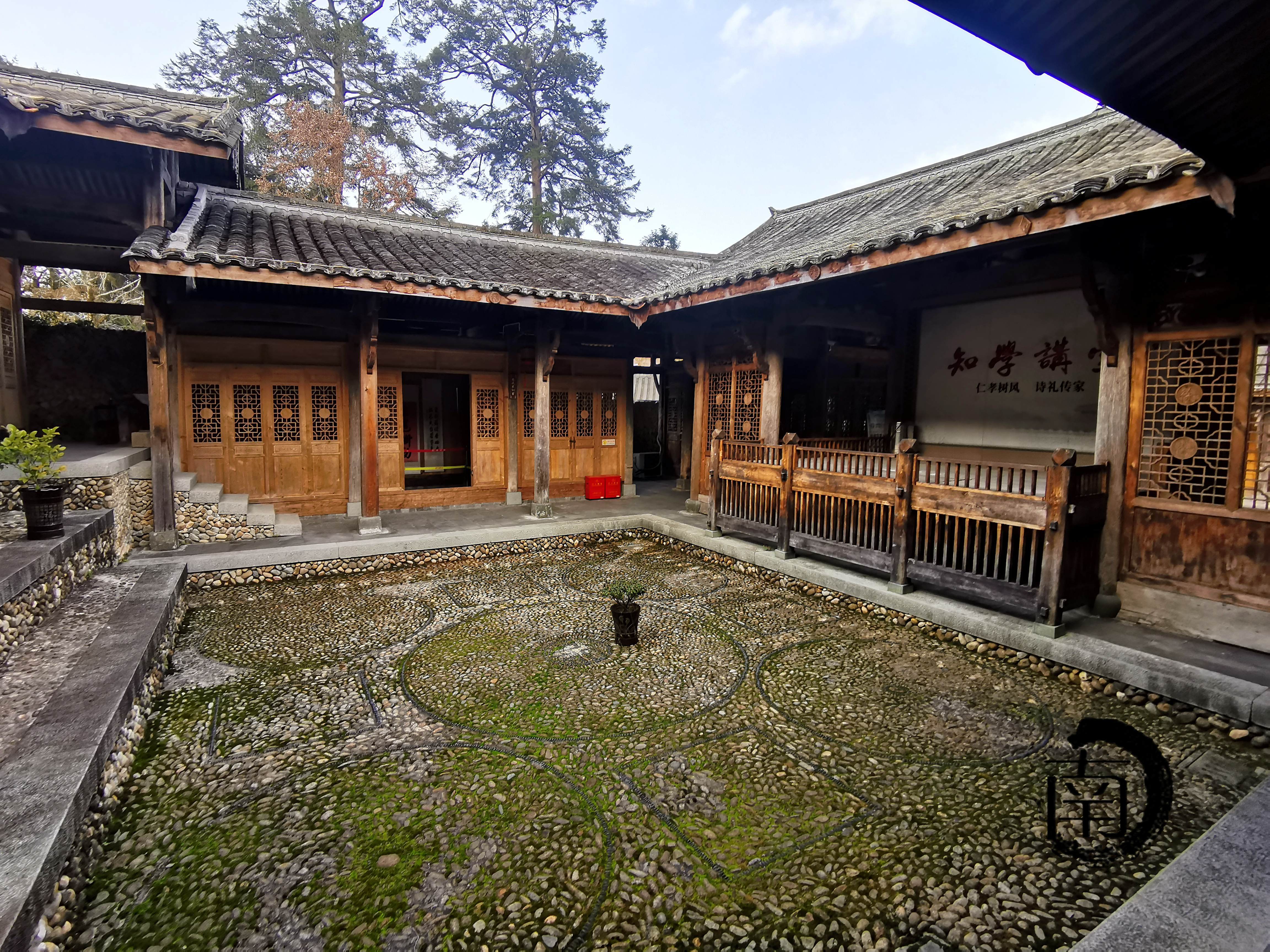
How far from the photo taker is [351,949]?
2213mm

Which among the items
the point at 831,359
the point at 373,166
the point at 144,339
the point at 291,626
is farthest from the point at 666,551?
the point at 373,166

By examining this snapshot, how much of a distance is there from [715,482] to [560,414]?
3.70 metres

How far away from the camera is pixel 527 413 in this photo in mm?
10523

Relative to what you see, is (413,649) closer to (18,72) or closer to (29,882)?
(29,882)

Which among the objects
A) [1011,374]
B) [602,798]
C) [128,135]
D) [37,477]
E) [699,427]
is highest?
[128,135]

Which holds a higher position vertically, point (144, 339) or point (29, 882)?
point (144, 339)

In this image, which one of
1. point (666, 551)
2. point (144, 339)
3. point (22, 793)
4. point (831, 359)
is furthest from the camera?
point (144, 339)

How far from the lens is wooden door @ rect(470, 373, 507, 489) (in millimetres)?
10125

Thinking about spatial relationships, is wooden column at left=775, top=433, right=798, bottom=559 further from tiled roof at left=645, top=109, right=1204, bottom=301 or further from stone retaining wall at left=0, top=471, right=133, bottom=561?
stone retaining wall at left=0, top=471, right=133, bottom=561

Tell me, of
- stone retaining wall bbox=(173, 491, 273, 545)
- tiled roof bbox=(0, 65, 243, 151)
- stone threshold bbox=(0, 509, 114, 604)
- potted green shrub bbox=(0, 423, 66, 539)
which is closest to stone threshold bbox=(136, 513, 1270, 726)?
stone retaining wall bbox=(173, 491, 273, 545)

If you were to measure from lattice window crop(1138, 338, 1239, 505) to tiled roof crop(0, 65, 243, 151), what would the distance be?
826cm

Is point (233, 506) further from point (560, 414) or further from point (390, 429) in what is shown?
point (560, 414)

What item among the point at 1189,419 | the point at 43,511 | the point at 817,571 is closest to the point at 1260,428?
the point at 1189,419

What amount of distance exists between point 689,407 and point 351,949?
1241 centimetres
